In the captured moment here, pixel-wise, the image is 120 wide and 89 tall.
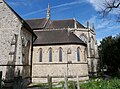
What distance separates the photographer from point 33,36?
29.9 m

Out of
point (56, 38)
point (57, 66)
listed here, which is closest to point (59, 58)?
point (57, 66)

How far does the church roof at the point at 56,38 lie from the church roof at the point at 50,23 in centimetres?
662

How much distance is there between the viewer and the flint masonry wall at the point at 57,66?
2714cm

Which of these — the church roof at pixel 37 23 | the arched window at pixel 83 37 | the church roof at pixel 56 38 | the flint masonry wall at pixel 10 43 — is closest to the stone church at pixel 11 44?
the flint masonry wall at pixel 10 43

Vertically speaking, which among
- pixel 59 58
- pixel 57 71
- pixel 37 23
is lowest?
pixel 57 71

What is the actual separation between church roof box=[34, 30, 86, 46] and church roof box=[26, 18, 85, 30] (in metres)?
6.62

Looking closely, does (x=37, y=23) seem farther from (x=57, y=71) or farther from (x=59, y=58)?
(x=57, y=71)

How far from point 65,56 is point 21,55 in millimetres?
8446

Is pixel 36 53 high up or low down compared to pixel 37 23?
down

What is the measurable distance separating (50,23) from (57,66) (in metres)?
18.7

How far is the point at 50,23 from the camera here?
4344 cm

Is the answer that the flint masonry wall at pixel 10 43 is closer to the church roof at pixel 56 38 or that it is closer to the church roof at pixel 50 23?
the church roof at pixel 56 38

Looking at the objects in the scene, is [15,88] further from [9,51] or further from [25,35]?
[25,35]

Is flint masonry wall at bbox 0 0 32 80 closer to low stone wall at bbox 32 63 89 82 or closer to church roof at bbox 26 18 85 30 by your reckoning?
low stone wall at bbox 32 63 89 82
